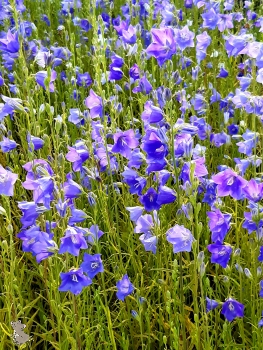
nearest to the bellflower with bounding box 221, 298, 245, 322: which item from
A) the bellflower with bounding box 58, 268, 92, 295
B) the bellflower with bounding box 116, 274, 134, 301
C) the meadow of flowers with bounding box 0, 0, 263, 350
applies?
the meadow of flowers with bounding box 0, 0, 263, 350

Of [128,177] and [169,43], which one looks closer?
[169,43]

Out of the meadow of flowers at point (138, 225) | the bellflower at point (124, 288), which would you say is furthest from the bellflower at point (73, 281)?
the bellflower at point (124, 288)

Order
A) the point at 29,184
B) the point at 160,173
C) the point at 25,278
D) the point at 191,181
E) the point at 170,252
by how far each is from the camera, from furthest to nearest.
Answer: the point at 25,278 < the point at 170,252 < the point at 160,173 < the point at 29,184 < the point at 191,181

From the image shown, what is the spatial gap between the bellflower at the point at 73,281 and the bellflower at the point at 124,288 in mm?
336

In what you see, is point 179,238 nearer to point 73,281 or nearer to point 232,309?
point 73,281

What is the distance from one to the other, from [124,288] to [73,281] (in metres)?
0.38

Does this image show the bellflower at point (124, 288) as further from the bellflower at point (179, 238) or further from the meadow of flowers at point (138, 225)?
the bellflower at point (179, 238)

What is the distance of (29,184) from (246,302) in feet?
4.22

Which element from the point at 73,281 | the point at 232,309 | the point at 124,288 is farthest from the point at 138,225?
the point at 232,309

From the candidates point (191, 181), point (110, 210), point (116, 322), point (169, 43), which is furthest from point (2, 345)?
point (169, 43)

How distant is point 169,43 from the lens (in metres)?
Result: 2.36

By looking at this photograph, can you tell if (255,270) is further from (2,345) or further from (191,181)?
(2,345)

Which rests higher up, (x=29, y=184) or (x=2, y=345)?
(x=29, y=184)

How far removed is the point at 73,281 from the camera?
2.11 meters
